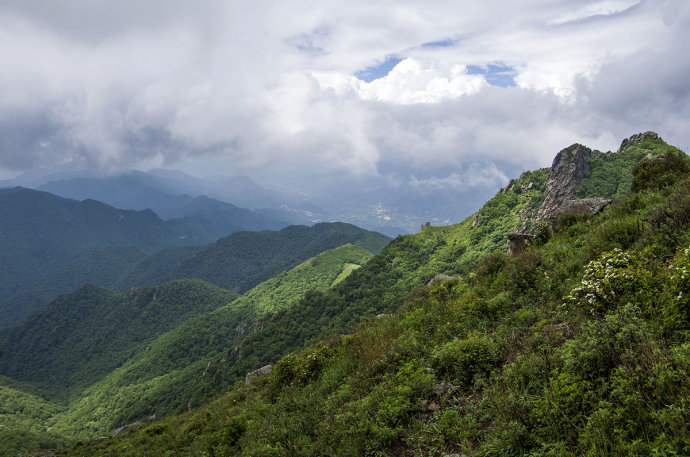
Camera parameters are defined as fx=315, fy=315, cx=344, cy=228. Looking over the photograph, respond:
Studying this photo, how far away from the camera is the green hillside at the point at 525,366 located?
4.51 meters

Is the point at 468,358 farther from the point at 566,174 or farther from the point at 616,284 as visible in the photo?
the point at 566,174

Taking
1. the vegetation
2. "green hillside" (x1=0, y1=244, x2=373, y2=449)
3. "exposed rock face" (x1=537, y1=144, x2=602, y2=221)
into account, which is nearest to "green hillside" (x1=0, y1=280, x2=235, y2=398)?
"green hillside" (x1=0, y1=244, x2=373, y2=449)

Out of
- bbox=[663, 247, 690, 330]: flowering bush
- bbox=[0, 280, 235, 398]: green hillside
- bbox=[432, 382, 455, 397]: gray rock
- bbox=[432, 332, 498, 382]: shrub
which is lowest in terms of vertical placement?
bbox=[0, 280, 235, 398]: green hillside

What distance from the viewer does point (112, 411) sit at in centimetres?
9256

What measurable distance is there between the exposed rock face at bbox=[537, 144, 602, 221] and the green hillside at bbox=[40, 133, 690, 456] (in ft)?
166

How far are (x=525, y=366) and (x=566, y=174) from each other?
7304cm

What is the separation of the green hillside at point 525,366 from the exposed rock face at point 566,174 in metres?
50.7

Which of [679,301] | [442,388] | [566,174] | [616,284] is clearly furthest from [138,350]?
[679,301]

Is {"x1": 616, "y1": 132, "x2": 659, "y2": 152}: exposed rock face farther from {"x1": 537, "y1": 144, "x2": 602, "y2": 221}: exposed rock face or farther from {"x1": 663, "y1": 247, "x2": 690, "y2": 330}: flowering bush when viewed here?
{"x1": 663, "y1": 247, "x2": 690, "y2": 330}: flowering bush

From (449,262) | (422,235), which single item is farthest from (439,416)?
(422,235)

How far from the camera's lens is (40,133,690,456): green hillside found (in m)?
4.51

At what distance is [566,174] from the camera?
64562 millimetres

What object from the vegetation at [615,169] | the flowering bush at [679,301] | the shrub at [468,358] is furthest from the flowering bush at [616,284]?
the vegetation at [615,169]

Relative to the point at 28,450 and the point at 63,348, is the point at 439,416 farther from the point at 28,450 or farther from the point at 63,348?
the point at 63,348
